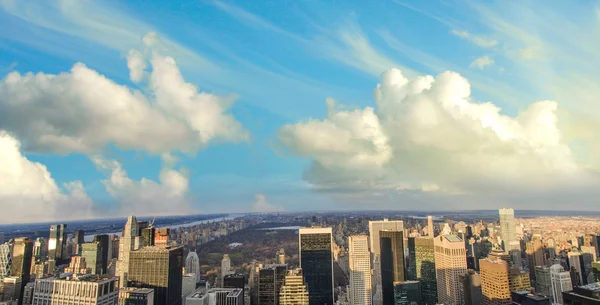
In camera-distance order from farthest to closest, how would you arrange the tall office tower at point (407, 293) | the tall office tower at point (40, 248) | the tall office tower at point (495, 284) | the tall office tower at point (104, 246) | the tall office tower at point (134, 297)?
the tall office tower at point (104, 246) → the tall office tower at point (40, 248) → the tall office tower at point (407, 293) → the tall office tower at point (495, 284) → the tall office tower at point (134, 297)

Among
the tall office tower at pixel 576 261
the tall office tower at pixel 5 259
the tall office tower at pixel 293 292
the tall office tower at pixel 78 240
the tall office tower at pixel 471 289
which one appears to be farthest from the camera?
the tall office tower at pixel 78 240

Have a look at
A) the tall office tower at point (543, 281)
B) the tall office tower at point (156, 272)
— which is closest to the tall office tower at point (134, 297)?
the tall office tower at point (156, 272)

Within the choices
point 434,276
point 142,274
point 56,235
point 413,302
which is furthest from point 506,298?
point 56,235

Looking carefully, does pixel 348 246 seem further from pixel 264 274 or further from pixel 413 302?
pixel 264 274

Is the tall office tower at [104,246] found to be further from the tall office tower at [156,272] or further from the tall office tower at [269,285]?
the tall office tower at [269,285]

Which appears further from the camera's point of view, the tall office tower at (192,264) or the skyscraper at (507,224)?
the skyscraper at (507,224)

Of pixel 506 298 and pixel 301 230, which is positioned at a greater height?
pixel 301 230
